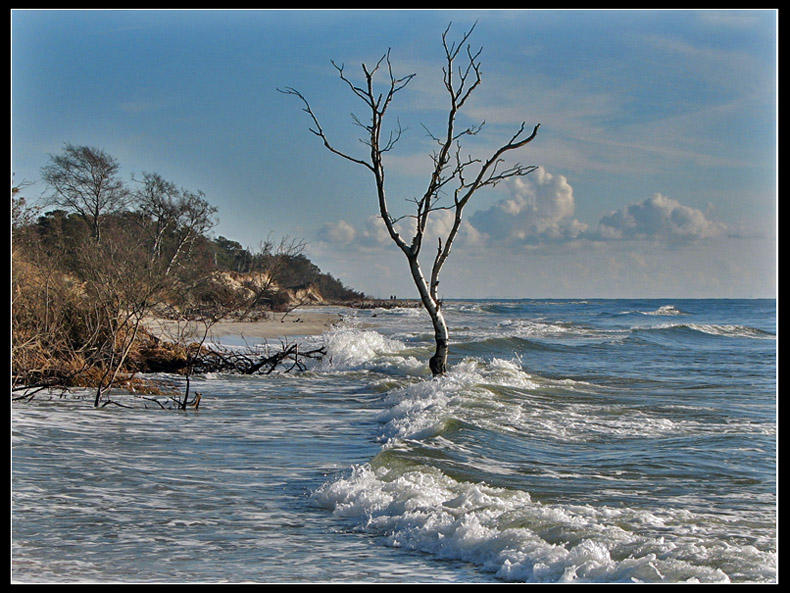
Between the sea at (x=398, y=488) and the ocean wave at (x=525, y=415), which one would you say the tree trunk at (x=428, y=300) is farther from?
the sea at (x=398, y=488)

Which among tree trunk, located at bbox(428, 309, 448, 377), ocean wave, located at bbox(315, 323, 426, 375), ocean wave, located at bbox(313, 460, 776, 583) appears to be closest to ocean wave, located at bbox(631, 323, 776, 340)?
ocean wave, located at bbox(315, 323, 426, 375)

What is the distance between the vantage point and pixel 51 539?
569cm

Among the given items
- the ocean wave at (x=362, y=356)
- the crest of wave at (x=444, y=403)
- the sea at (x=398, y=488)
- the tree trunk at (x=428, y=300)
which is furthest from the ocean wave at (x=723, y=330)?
the tree trunk at (x=428, y=300)

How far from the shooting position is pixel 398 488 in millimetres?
7164

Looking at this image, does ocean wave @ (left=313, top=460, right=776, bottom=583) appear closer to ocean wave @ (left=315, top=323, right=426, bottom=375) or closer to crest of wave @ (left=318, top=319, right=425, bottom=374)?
ocean wave @ (left=315, top=323, right=426, bottom=375)

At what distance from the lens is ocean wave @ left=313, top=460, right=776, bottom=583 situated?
508 centimetres

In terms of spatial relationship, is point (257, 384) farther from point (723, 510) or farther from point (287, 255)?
point (723, 510)

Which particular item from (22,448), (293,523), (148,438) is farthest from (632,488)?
(22,448)

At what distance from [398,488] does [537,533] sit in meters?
1.70

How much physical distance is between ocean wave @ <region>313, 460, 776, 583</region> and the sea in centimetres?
2

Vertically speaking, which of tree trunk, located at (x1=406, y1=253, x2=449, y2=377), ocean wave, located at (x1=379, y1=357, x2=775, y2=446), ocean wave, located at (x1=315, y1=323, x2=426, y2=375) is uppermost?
tree trunk, located at (x1=406, y1=253, x2=449, y2=377)

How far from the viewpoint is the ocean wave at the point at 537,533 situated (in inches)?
200

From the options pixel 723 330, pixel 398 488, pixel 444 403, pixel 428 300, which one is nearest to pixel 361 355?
pixel 428 300

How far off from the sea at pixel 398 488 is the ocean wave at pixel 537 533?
2 cm
